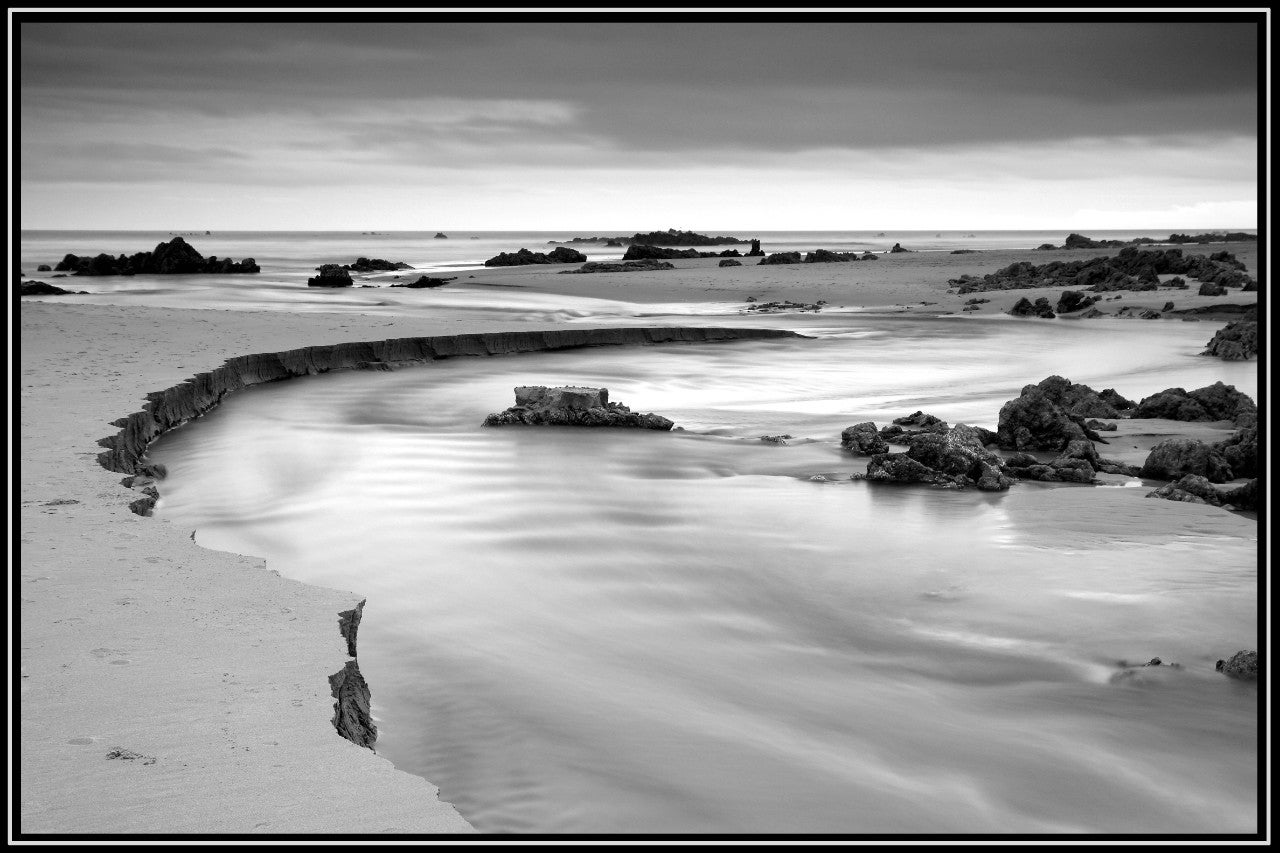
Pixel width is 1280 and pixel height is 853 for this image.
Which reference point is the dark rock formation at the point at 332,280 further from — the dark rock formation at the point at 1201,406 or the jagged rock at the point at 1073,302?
the dark rock formation at the point at 1201,406

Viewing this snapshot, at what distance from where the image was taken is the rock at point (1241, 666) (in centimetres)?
438

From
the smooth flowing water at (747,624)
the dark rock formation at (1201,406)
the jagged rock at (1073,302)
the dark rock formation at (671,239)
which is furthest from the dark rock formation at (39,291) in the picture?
the dark rock formation at (671,239)

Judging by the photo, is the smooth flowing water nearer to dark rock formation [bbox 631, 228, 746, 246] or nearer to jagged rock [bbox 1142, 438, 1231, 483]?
jagged rock [bbox 1142, 438, 1231, 483]

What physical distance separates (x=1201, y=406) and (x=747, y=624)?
6.03m

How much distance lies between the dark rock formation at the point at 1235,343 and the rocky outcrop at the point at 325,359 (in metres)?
6.35

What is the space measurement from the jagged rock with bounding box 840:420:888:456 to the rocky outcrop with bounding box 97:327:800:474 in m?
5.36

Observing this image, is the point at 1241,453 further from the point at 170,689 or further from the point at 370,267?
the point at 370,267

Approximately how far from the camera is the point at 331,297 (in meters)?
27.6

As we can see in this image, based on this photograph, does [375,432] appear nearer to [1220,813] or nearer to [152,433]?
[152,433]

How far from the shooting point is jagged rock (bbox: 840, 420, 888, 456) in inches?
343

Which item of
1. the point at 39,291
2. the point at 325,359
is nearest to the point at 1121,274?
the point at 325,359
